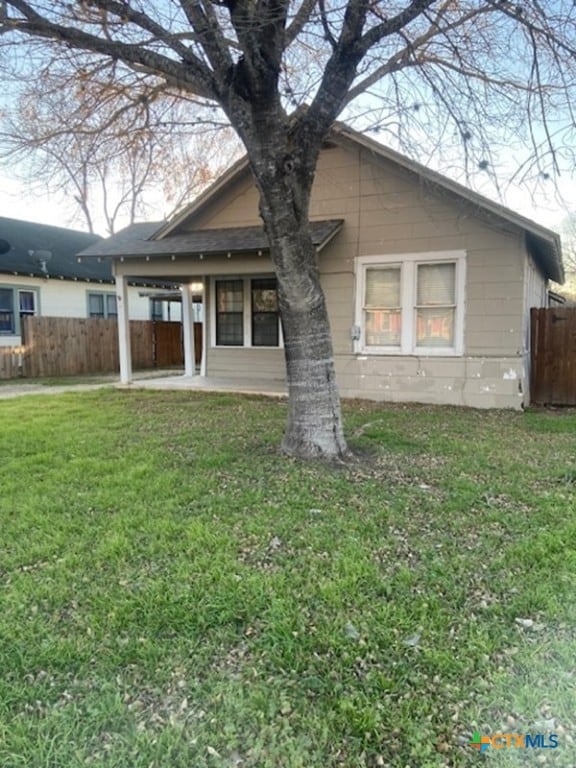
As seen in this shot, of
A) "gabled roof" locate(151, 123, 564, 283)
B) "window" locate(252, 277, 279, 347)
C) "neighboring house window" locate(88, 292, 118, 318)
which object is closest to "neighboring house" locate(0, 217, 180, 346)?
"neighboring house window" locate(88, 292, 118, 318)

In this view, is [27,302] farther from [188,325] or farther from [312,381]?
[312,381]

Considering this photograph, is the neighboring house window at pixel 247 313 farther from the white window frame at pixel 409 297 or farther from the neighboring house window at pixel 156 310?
the neighboring house window at pixel 156 310

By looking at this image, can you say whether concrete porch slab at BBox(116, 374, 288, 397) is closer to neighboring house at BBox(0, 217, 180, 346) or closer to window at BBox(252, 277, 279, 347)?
window at BBox(252, 277, 279, 347)

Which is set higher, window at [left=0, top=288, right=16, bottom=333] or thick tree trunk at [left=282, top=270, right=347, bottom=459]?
window at [left=0, top=288, right=16, bottom=333]

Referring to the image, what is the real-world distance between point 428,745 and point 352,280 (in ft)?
28.5

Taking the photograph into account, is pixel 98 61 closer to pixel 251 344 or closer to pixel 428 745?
pixel 251 344

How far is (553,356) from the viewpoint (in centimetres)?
1005

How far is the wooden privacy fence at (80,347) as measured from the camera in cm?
1549

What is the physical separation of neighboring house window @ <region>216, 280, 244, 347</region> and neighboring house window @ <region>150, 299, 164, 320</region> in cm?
1012

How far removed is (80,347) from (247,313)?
7415mm

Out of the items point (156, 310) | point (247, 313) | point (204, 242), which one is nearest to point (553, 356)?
point (247, 313)

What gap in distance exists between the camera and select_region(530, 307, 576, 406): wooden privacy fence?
32.5ft

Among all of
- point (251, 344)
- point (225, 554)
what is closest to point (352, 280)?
point (251, 344)

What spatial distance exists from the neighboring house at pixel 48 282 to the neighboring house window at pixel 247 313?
152 inches
